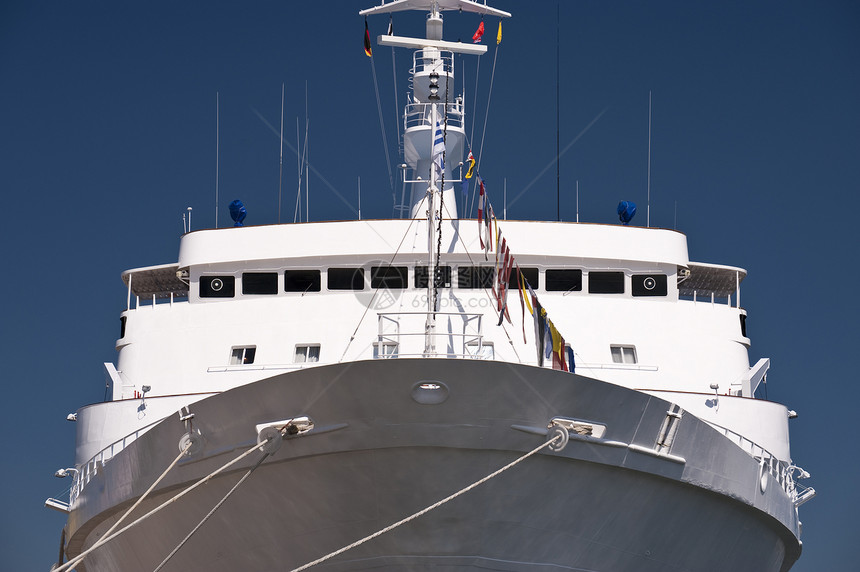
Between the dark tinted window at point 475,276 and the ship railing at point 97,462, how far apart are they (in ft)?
18.1

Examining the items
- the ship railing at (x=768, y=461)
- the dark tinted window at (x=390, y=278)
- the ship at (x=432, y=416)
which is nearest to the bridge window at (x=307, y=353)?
the ship at (x=432, y=416)

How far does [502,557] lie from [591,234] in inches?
281

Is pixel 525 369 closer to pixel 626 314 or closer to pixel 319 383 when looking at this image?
pixel 319 383

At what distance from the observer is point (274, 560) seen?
14789 millimetres

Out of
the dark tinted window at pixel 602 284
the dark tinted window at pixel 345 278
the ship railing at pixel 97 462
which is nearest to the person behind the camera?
the ship railing at pixel 97 462

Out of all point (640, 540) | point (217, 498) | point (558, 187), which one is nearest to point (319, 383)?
point (217, 498)

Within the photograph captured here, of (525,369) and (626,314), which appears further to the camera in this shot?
(626,314)

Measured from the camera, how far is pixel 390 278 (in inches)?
762

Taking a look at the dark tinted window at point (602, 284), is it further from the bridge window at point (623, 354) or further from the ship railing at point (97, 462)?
the ship railing at point (97, 462)

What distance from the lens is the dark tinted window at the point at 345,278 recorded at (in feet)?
63.8

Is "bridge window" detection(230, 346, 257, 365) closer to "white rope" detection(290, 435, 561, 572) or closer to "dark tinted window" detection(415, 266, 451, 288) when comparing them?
"dark tinted window" detection(415, 266, 451, 288)

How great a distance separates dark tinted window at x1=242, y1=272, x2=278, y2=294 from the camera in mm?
19828

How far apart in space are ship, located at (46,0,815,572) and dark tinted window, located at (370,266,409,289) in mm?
34

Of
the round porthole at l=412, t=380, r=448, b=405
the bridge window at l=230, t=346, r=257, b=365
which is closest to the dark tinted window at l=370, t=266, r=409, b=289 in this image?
the bridge window at l=230, t=346, r=257, b=365
